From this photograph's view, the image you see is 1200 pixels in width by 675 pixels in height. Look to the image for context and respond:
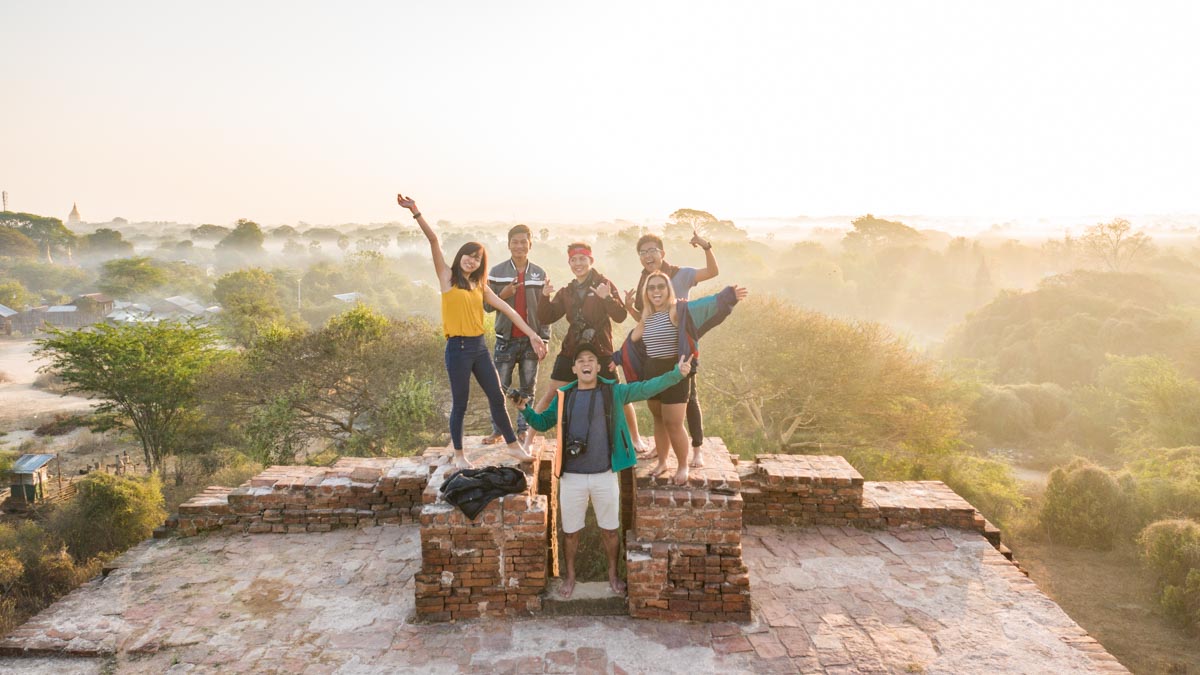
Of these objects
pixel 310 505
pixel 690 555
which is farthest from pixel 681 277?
pixel 310 505

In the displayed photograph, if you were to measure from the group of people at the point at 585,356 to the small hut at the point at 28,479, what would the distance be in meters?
16.4

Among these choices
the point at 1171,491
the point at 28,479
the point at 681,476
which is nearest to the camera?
the point at 681,476

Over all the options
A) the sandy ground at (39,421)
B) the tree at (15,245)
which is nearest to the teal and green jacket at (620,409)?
the sandy ground at (39,421)

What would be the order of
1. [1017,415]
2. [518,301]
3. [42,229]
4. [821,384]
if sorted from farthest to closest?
[42,229] < [1017,415] < [821,384] < [518,301]

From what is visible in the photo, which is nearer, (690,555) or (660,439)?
(690,555)

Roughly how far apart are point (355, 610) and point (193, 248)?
4276 inches

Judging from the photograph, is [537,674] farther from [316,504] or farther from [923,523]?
[923,523]

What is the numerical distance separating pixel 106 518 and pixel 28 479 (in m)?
7.22

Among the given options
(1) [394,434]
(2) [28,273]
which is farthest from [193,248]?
(1) [394,434]

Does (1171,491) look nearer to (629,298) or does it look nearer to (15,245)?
(629,298)

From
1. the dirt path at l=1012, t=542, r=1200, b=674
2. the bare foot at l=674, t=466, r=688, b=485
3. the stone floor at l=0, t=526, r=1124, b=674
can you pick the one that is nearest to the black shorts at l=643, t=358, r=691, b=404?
the bare foot at l=674, t=466, r=688, b=485

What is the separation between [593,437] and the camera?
14.3ft

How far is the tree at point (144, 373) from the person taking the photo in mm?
17734

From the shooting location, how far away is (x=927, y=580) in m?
5.16
